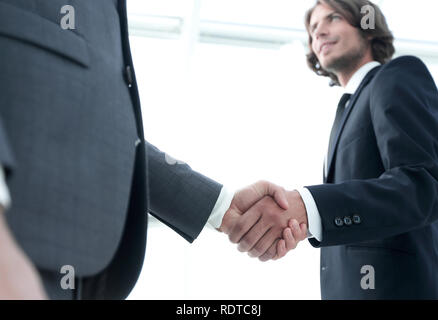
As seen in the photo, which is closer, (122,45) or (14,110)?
(14,110)

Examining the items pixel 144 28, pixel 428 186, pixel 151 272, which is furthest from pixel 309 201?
pixel 144 28

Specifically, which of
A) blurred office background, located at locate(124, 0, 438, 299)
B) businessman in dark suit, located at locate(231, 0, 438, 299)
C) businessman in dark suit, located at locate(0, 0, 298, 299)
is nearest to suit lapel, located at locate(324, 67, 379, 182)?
businessman in dark suit, located at locate(231, 0, 438, 299)

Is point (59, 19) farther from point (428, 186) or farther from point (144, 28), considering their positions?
point (144, 28)

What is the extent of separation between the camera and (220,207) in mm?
1883

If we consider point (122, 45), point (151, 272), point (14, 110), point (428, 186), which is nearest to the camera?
point (14, 110)

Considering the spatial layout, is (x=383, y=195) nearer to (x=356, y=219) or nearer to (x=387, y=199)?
(x=387, y=199)

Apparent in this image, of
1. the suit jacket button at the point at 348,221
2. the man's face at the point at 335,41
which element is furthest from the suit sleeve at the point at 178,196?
the man's face at the point at 335,41

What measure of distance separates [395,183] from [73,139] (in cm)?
126

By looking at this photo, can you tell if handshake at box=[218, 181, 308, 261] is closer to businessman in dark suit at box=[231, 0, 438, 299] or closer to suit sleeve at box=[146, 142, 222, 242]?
businessman in dark suit at box=[231, 0, 438, 299]

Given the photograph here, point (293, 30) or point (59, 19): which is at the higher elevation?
point (293, 30)

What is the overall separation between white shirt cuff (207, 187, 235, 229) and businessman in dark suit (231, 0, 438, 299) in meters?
0.12

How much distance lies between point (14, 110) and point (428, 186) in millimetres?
1456

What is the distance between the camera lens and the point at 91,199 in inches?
33.7

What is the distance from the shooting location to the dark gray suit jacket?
0.79 m
